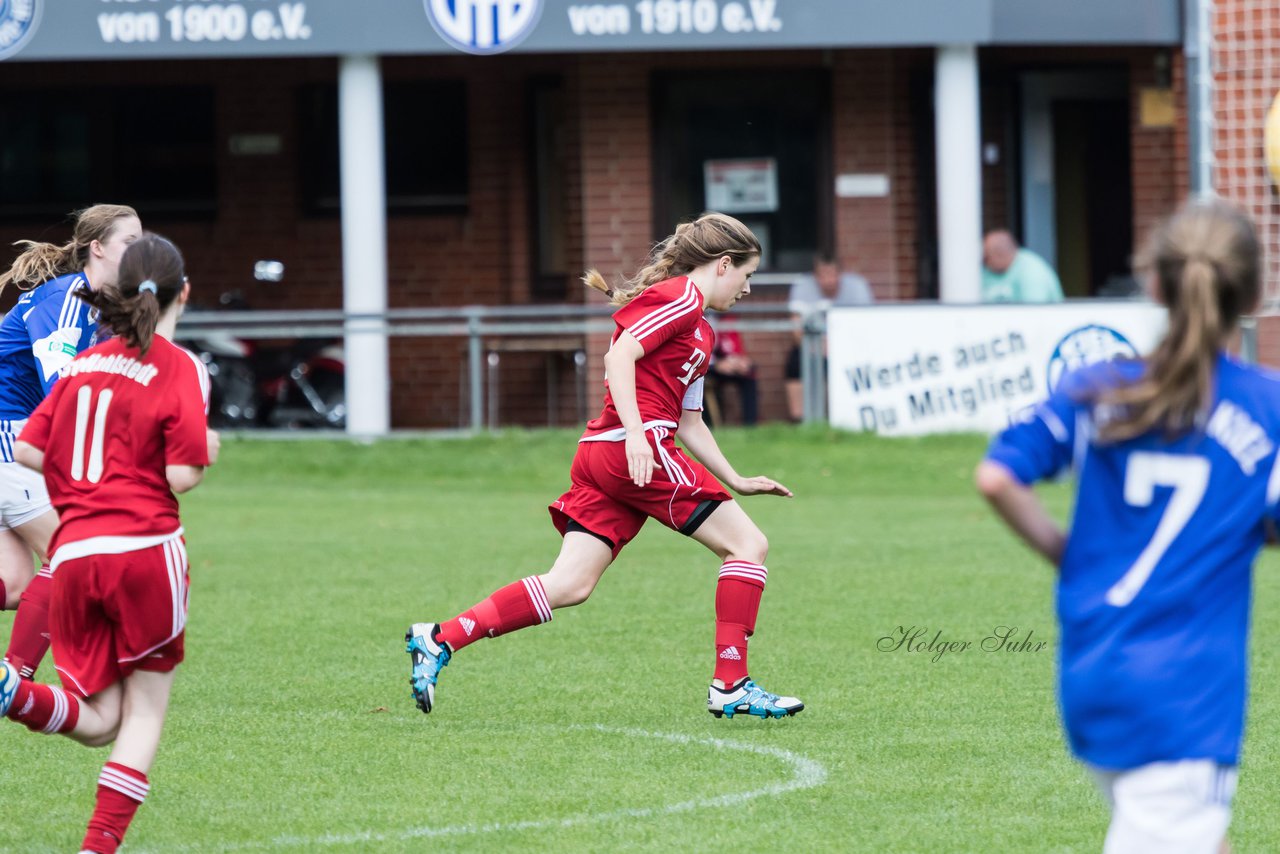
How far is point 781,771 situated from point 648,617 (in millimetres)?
3171

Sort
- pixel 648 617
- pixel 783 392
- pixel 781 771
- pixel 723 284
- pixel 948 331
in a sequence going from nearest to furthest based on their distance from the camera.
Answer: pixel 781 771 < pixel 723 284 < pixel 648 617 < pixel 948 331 < pixel 783 392

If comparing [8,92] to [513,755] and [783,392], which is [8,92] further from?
[513,755]

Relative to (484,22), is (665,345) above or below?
below

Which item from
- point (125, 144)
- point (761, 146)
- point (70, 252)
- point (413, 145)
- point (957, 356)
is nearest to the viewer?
point (70, 252)

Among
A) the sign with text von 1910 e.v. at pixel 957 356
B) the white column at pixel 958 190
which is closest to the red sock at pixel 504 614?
the sign with text von 1910 e.v. at pixel 957 356

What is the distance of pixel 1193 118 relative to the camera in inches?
642

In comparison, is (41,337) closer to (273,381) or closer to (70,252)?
(70,252)

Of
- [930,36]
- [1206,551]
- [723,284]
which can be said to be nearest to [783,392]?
[930,36]

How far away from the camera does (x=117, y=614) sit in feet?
14.7

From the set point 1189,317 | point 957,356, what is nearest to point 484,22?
point 957,356

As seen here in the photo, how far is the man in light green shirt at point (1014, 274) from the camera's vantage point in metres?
16.1

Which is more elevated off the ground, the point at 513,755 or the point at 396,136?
the point at 396,136

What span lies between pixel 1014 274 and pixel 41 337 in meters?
Result: 11.4

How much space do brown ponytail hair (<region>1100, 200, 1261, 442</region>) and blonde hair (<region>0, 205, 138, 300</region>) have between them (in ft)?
11.6
